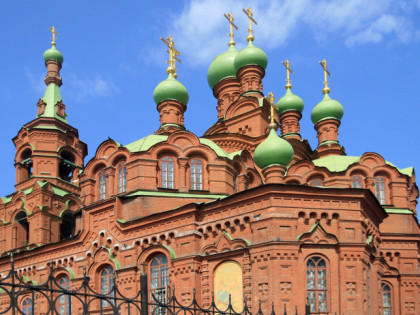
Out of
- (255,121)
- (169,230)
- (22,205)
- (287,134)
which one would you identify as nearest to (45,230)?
(22,205)

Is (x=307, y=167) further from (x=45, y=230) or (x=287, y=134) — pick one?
(x=45, y=230)

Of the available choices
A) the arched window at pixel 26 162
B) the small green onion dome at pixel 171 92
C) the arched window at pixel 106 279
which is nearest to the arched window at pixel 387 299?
the arched window at pixel 106 279

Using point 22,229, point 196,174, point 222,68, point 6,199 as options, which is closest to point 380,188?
point 196,174

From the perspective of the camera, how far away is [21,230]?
28016mm

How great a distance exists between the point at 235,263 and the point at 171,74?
13.3 metres

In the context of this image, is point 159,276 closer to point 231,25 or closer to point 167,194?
point 167,194

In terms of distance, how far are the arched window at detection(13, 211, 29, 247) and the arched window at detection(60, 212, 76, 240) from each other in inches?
63.3

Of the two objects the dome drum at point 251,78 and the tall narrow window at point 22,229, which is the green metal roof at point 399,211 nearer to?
the dome drum at point 251,78

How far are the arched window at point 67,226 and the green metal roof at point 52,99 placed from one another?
4.74 metres

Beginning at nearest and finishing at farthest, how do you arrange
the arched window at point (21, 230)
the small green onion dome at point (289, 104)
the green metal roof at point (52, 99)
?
the arched window at point (21, 230), the green metal roof at point (52, 99), the small green onion dome at point (289, 104)

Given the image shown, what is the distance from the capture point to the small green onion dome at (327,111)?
29250mm

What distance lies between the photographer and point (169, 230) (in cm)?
2005

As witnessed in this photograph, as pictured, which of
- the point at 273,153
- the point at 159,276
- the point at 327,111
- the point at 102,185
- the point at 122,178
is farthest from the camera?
the point at 327,111

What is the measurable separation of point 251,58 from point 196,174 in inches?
393
